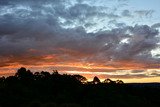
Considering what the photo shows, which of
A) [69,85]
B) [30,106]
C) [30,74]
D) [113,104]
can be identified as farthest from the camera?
[30,74]

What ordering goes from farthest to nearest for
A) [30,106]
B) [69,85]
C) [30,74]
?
[30,74]
[69,85]
[30,106]

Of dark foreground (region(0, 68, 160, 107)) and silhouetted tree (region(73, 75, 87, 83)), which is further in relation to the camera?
silhouetted tree (region(73, 75, 87, 83))

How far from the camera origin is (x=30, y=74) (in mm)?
113000

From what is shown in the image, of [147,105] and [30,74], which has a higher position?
[30,74]

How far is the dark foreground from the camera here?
80438 mm

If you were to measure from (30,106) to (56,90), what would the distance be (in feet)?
77.0

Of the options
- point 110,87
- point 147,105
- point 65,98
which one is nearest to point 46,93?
point 65,98

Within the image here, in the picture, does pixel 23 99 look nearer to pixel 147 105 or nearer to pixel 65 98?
pixel 65 98

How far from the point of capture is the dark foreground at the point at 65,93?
80.4 meters

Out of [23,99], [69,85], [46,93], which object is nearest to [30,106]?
[23,99]

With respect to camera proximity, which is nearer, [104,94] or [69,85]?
[104,94]

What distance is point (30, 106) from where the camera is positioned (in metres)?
73.3

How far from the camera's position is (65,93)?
8962 centimetres

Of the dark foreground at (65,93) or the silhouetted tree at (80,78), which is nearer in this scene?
the dark foreground at (65,93)
